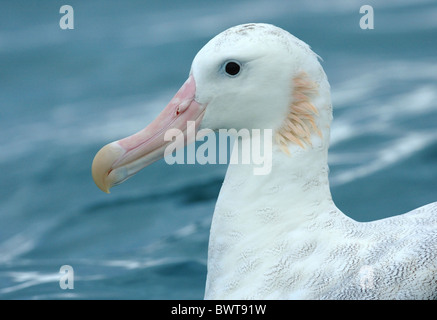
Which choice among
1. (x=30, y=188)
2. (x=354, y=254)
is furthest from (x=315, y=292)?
(x=30, y=188)

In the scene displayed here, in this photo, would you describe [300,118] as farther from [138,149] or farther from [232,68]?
[138,149]

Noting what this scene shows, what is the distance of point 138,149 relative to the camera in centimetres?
421

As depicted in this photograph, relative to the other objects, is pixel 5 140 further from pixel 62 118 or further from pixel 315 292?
pixel 315 292

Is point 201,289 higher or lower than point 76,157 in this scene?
lower

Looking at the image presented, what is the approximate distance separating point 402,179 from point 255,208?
2.86 metres

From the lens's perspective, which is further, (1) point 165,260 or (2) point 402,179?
(2) point 402,179

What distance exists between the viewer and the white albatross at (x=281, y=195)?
3.93 m

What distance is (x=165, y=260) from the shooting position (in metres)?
6.20

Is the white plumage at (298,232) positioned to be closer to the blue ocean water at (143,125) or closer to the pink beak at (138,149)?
the pink beak at (138,149)

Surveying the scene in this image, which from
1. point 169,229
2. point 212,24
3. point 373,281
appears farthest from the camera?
point 212,24

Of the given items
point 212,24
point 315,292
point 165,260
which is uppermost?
point 212,24

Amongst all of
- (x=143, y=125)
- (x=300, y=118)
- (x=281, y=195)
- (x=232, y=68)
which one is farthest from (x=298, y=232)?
(x=143, y=125)

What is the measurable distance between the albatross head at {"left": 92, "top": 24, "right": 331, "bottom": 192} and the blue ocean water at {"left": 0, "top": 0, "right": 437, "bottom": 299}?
2.01 m

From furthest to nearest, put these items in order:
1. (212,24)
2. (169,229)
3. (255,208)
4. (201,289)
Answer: (212,24)
(169,229)
(201,289)
(255,208)
